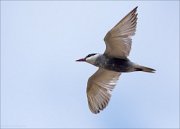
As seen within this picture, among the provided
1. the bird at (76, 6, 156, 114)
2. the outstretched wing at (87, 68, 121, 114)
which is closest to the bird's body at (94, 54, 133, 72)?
the bird at (76, 6, 156, 114)

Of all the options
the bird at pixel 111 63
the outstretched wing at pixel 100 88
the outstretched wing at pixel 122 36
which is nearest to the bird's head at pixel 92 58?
the bird at pixel 111 63

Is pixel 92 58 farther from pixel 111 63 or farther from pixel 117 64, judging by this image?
pixel 117 64

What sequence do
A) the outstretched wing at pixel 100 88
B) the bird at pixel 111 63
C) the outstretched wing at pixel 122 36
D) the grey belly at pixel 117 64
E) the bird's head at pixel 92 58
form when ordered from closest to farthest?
1. the outstretched wing at pixel 122 36
2. the bird at pixel 111 63
3. the grey belly at pixel 117 64
4. the bird's head at pixel 92 58
5. the outstretched wing at pixel 100 88

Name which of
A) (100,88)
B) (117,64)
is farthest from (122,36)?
(100,88)

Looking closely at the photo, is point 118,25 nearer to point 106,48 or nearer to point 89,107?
point 106,48

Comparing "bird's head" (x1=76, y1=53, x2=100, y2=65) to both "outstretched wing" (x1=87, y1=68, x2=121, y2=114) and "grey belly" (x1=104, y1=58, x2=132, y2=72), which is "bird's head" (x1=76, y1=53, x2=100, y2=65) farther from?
"outstretched wing" (x1=87, y1=68, x2=121, y2=114)

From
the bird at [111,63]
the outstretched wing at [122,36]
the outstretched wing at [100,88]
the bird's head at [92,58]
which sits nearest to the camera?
the outstretched wing at [122,36]

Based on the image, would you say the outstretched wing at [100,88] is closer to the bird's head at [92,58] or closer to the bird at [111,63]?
the bird at [111,63]
